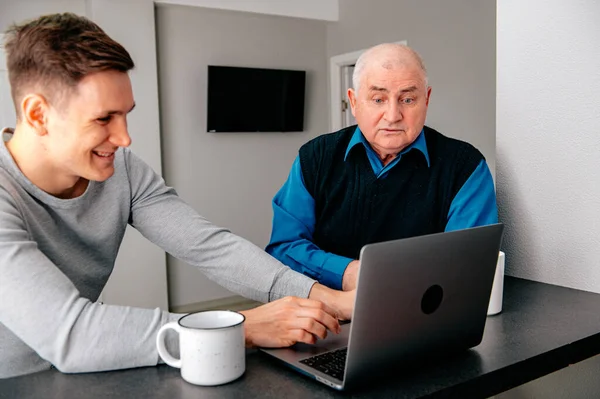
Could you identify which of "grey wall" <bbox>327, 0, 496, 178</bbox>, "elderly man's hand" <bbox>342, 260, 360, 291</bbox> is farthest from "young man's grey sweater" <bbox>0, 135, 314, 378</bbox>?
"grey wall" <bbox>327, 0, 496, 178</bbox>

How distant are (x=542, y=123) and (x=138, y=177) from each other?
1034 mm

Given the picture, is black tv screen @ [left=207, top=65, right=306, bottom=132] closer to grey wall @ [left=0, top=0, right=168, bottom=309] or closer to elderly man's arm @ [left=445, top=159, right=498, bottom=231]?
grey wall @ [left=0, top=0, right=168, bottom=309]

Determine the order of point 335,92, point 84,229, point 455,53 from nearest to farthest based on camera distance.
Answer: point 84,229 → point 455,53 → point 335,92

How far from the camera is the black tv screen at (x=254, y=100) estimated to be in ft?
14.6

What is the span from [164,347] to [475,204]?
3.08 feet

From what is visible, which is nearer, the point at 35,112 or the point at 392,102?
the point at 35,112

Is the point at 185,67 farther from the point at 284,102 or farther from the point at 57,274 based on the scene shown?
the point at 57,274

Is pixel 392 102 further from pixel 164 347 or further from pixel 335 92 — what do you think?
pixel 335 92

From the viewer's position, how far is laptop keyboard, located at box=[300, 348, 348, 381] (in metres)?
0.87

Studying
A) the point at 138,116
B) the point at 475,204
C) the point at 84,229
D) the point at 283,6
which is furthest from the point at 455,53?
the point at 84,229

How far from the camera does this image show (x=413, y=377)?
0.89 m

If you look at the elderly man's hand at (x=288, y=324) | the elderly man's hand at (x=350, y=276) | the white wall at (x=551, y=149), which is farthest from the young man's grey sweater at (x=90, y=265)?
the white wall at (x=551, y=149)

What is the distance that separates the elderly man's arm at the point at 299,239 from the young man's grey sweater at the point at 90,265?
29cm

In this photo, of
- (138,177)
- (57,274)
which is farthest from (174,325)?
(138,177)
